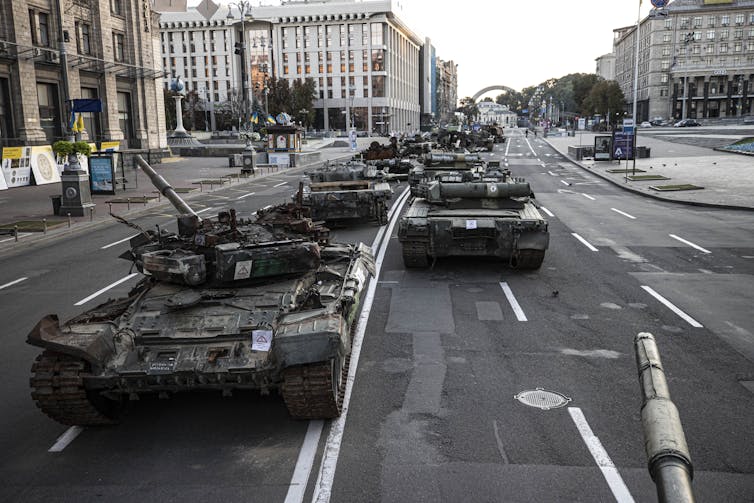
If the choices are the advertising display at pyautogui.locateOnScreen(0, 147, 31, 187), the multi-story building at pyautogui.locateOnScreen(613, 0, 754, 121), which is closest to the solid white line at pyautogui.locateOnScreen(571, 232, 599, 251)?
the advertising display at pyautogui.locateOnScreen(0, 147, 31, 187)

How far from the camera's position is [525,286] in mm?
12492

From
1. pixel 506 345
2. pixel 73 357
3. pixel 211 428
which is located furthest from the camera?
pixel 506 345

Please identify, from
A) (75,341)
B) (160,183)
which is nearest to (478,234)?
(160,183)

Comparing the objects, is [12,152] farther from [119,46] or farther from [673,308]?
[673,308]

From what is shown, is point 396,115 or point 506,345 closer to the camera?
point 506,345

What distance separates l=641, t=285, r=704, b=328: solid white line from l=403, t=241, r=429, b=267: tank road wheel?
4.16 meters

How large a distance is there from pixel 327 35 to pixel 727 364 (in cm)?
11650

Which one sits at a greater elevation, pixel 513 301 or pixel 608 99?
pixel 608 99

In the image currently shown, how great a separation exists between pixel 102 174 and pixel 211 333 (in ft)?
85.5

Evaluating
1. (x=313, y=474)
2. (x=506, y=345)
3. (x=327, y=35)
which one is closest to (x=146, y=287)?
(x=313, y=474)

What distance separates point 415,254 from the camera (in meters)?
13.5

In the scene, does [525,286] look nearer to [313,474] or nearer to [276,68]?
[313,474]

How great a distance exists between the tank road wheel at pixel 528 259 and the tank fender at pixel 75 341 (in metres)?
8.40

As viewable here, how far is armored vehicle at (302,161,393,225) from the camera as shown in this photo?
19172 mm
